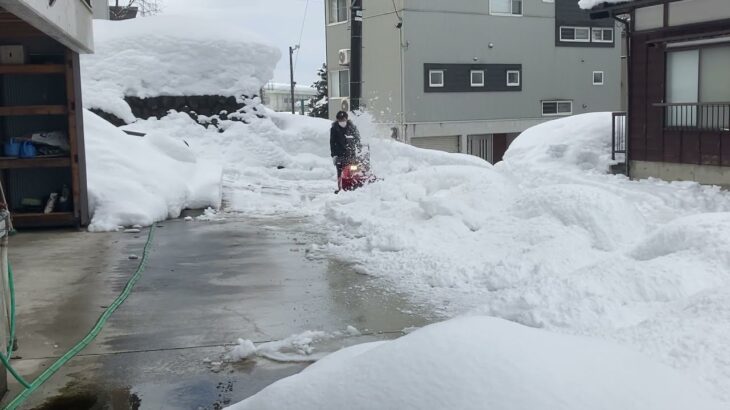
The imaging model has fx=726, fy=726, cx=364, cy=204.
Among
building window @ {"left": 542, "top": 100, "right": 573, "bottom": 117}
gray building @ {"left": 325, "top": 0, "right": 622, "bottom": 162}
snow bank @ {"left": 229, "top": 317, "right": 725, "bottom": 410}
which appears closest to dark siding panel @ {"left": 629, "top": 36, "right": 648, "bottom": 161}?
gray building @ {"left": 325, "top": 0, "right": 622, "bottom": 162}

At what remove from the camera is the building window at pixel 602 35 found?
103 ft

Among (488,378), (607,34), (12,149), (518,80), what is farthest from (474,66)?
(488,378)

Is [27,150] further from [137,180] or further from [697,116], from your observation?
[697,116]

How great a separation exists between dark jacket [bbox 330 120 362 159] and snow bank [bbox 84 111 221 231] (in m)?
2.20

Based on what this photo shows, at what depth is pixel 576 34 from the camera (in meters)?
30.6

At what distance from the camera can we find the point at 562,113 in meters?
30.8

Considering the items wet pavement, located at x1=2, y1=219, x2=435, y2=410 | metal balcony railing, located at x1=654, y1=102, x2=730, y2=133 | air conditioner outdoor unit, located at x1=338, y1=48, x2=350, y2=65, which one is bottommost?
wet pavement, located at x1=2, y1=219, x2=435, y2=410

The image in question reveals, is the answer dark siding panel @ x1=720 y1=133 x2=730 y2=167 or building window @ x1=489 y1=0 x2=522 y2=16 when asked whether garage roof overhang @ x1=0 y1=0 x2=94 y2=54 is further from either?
building window @ x1=489 y1=0 x2=522 y2=16

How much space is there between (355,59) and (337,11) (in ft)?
54.9

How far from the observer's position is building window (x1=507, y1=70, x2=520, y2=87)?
29172 millimetres

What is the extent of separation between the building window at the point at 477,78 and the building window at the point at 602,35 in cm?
630

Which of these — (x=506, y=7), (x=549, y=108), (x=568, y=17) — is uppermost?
(x=506, y=7)

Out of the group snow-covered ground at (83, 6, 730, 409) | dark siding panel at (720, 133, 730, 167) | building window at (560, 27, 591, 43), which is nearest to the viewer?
snow-covered ground at (83, 6, 730, 409)

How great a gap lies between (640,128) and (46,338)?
1346 centimetres
